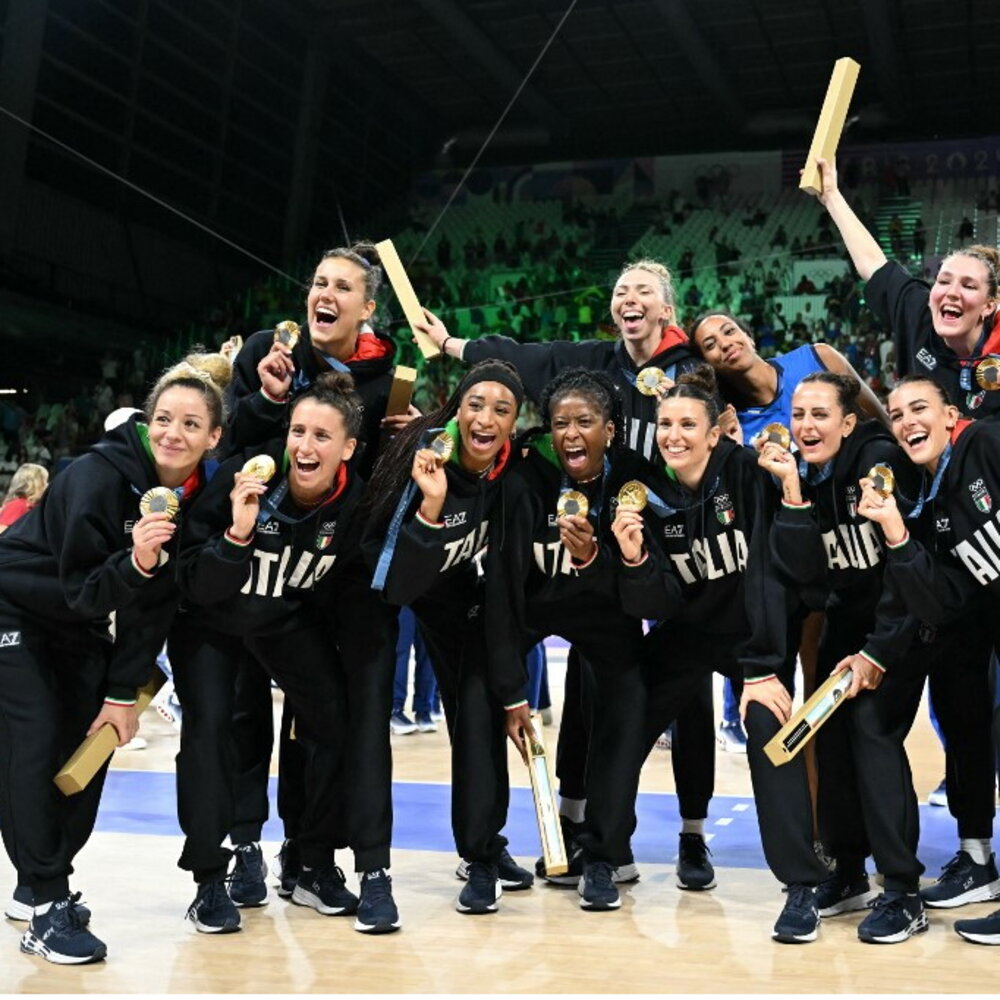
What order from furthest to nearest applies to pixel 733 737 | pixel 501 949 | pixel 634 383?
1. pixel 733 737
2. pixel 634 383
3. pixel 501 949

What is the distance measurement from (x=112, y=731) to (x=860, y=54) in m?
20.2

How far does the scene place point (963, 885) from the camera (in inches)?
175

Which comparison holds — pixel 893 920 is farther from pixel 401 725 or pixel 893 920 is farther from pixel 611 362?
pixel 401 725

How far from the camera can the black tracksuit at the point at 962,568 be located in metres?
3.96

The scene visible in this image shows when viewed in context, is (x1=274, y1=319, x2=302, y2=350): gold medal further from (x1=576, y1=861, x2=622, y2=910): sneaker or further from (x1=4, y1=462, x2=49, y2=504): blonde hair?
(x1=4, y1=462, x2=49, y2=504): blonde hair

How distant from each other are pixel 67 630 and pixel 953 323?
10.2 ft

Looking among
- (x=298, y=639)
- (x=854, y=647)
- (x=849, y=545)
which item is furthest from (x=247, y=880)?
(x=849, y=545)

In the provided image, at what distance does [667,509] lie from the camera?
4426 mm

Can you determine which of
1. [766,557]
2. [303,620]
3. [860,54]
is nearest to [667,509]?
[766,557]

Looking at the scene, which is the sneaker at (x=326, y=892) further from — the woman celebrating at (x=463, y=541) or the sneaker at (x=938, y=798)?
the sneaker at (x=938, y=798)

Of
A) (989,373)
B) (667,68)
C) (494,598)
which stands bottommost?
(494,598)

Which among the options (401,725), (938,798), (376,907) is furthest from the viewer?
(401,725)

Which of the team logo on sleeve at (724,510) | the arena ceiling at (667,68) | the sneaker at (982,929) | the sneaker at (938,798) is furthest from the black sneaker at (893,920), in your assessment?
the arena ceiling at (667,68)

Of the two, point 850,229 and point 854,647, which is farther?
point 850,229
